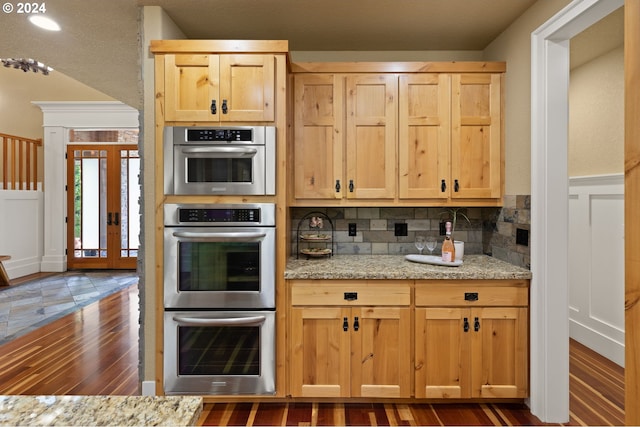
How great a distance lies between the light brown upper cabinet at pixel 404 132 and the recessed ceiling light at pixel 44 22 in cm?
172

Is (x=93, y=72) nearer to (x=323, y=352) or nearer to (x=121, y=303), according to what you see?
(x=121, y=303)

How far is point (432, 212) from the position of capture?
3047mm

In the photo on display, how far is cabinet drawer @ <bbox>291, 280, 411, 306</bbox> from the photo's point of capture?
7.77 feet

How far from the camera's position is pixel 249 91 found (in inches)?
93.2

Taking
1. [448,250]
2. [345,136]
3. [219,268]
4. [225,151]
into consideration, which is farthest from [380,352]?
[225,151]

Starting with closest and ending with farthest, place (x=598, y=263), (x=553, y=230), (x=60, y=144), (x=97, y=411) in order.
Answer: (x=97, y=411) → (x=553, y=230) → (x=598, y=263) → (x=60, y=144)

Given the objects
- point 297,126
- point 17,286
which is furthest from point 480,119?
point 17,286

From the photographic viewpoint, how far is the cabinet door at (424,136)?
269 cm

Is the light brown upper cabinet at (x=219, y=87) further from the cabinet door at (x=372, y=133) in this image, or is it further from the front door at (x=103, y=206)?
the front door at (x=103, y=206)

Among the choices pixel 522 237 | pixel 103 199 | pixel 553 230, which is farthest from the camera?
pixel 103 199

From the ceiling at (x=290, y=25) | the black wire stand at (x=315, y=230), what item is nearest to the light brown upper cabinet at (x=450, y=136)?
the ceiling at (x=290, y=25)

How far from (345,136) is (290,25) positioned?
849mm

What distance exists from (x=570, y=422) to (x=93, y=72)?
4.75 meters

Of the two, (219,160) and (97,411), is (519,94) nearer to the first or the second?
(219,160)
